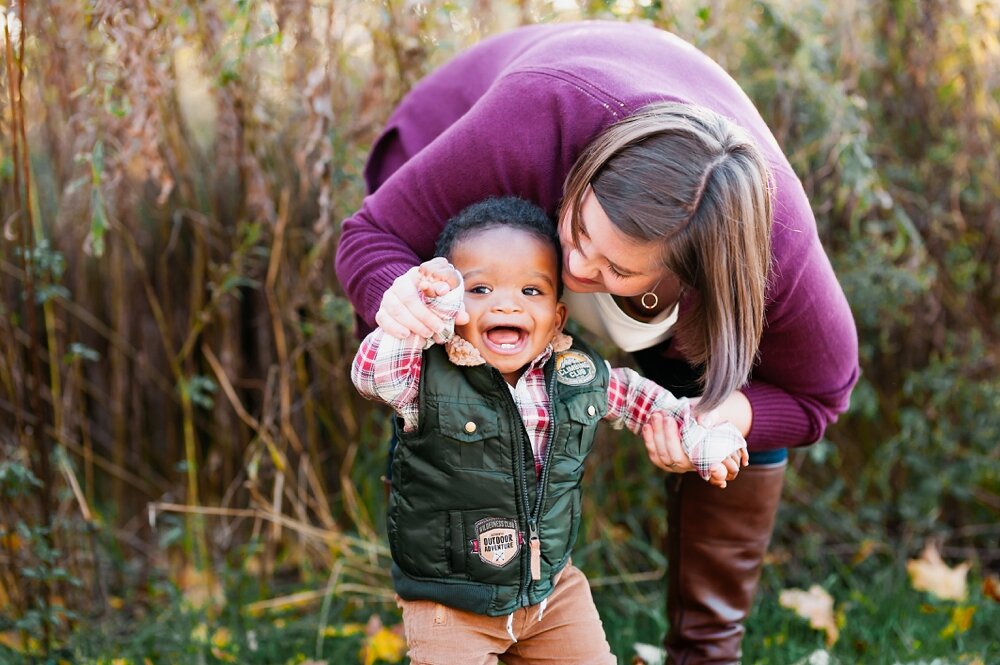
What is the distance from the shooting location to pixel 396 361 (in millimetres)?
1534

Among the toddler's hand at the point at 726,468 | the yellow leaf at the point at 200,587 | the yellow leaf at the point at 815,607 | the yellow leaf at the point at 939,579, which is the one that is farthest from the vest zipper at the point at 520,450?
the yellow leaf at the point at 939,579

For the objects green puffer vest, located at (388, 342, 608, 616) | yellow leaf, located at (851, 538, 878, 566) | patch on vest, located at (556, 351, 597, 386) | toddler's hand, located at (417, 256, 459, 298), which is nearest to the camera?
toddler's hand, located at (417, 256, 459, 298)

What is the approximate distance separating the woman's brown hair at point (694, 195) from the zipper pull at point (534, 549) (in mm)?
453

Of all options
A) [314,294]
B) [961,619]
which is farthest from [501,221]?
[961,619]

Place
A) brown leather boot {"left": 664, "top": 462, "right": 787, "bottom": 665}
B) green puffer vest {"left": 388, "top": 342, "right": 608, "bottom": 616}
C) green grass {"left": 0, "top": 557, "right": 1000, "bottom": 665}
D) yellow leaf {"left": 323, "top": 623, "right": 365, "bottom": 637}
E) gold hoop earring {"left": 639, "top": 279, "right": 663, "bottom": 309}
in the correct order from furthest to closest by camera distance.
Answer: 1. yellow leaf {"left": 323, "top": 623, "right": 365, "bottom": 637}
2. green grass {"left": 0, "top": 557, "right": 1000, "bottom": 665}
3. brown leather boot {"left": 664, "top": 462, "right": 787, "bottom": 665}
4. gold hoop earring {"left": 639, "top": 279, "right": 663, "bottom": 309}
5. green puffer vest {"left": 388, "top": 342, "right": 608, "bottom": 616}

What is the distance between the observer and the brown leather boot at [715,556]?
203 centimetres

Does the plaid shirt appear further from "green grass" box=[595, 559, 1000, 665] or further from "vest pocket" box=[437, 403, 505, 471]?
"green grass" box=[595, 559, 1000, 665]

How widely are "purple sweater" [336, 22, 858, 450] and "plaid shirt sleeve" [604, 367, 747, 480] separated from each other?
0.18m

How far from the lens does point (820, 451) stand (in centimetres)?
261

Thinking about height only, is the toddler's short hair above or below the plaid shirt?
above

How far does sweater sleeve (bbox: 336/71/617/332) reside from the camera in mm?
1676

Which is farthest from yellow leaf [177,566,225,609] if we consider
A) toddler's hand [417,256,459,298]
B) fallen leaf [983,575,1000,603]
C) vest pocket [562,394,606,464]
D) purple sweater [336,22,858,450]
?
fallen leaf [983,575,1000,603]

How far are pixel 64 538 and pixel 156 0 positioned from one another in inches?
47.6

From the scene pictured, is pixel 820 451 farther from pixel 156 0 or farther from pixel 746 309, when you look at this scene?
pixel 156 0
